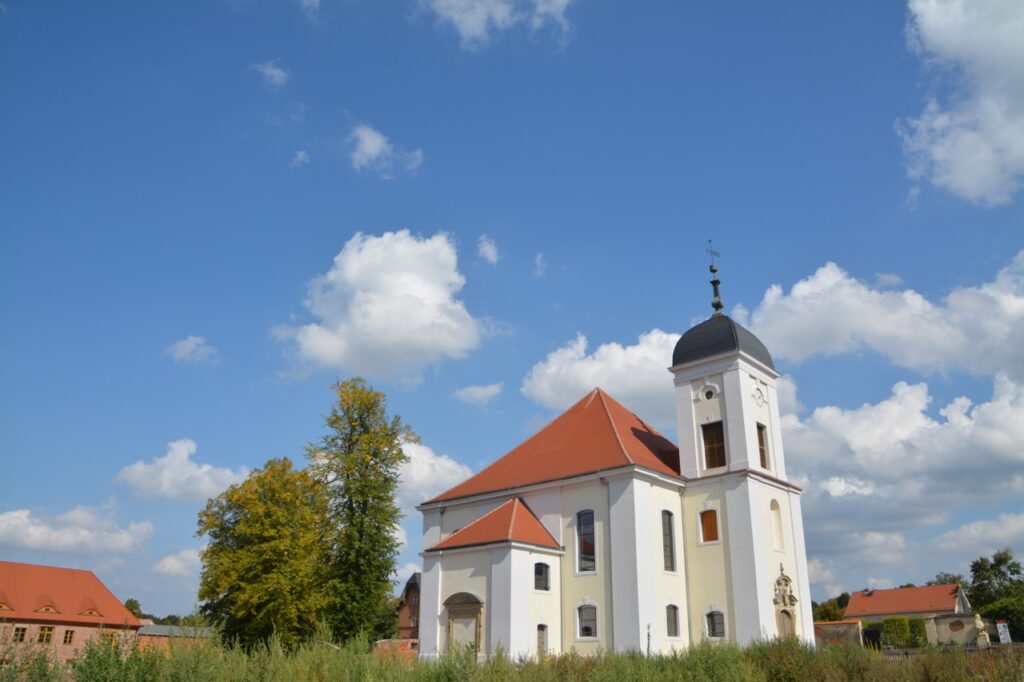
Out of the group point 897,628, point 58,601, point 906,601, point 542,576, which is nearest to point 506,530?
point 542,576

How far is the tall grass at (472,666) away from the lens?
8336mm

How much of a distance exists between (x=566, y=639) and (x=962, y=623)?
1576 inches

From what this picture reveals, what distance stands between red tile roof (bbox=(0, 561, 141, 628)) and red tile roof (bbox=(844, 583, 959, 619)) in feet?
210

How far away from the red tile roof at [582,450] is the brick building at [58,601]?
84.9 ft

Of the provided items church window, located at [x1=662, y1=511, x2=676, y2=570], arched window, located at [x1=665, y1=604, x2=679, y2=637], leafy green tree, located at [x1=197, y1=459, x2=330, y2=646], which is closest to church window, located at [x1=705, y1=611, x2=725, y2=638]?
arched window, located at [x1=665, y1=604, x2=679, y2=637]

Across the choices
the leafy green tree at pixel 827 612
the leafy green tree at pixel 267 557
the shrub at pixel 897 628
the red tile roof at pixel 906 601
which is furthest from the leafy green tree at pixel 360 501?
the leafy green tree at pixel 827 612

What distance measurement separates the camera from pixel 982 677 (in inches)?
473

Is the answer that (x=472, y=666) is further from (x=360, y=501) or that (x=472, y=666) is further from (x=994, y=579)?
(x=994, y=579)

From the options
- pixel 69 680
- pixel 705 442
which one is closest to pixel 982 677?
pixel 69 680

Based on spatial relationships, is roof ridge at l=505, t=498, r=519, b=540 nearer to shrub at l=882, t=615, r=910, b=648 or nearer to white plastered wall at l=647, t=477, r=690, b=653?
white plastered wall at l=647, t=477, r=690, b=653

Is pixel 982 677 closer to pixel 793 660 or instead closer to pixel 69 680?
pixel 793 660

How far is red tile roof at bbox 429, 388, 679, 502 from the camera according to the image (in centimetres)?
2878

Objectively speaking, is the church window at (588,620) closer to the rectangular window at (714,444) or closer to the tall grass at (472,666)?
the rectangular window at (714,444)

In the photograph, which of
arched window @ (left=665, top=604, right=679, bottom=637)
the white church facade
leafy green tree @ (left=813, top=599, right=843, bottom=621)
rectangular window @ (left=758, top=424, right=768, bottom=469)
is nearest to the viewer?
the white church facade
